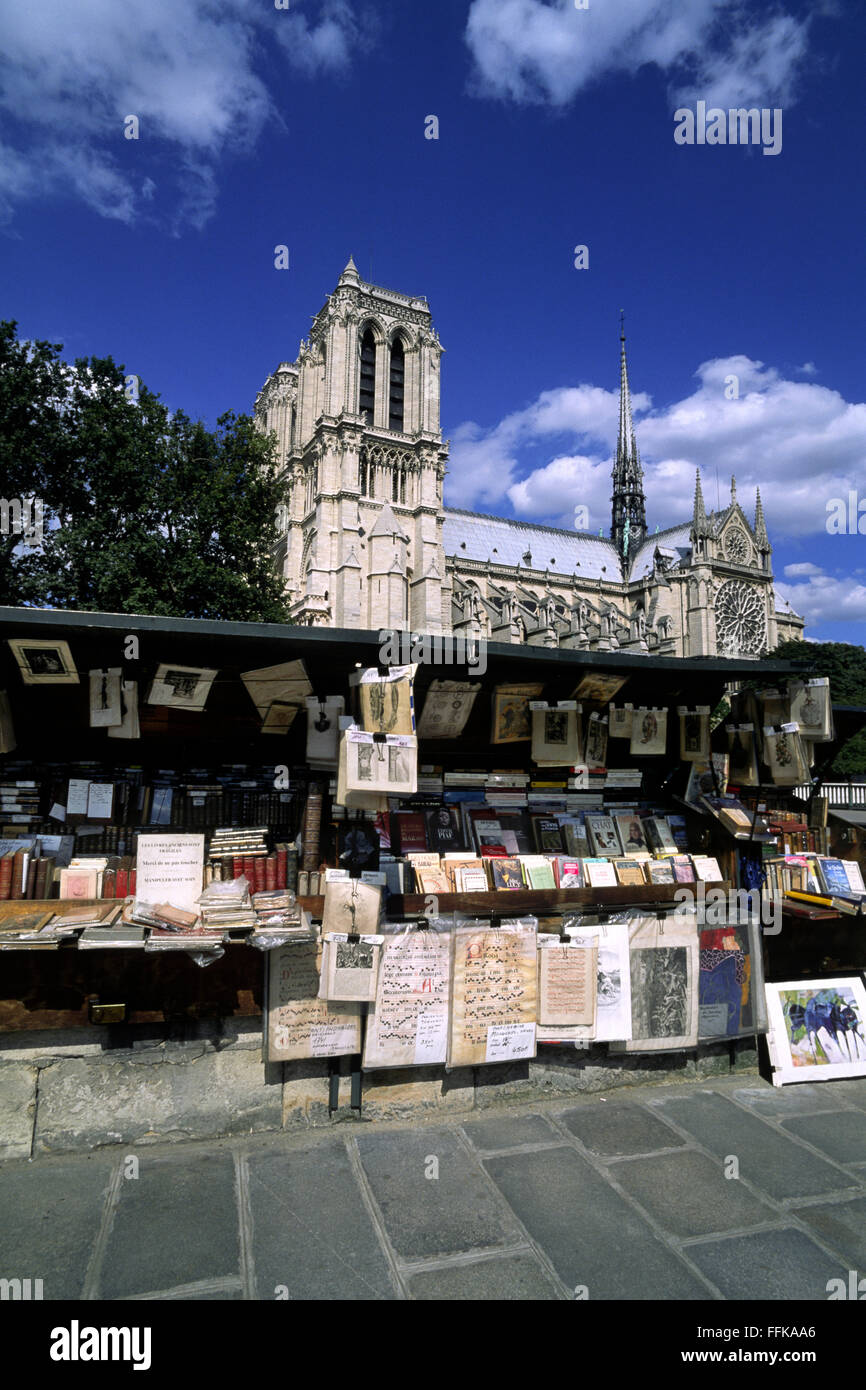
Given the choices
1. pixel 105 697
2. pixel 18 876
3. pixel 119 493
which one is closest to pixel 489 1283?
pixel 18 876

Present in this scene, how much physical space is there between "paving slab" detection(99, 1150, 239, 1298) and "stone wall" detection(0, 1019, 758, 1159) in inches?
12.2

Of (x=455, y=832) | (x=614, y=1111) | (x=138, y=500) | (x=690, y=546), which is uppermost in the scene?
(x=690, y=546)

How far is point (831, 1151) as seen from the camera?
15.1ft

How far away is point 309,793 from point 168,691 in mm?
1319

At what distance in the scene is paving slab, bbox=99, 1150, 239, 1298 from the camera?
10.9ft

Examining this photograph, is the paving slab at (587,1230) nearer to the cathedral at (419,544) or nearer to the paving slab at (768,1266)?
the paving slab at (768,1266)

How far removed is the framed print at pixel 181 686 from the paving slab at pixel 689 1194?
164 inches

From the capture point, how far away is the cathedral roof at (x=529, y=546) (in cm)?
6900

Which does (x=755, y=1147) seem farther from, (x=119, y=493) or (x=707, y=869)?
(x=119, y=493)

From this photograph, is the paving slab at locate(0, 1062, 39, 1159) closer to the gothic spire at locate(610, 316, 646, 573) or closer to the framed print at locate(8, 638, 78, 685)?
the framed print at locate(8, 638, 78, 685)

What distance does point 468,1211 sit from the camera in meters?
3.89

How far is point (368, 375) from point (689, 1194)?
2395 inches

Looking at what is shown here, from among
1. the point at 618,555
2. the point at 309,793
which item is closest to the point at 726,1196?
the point at 309,793

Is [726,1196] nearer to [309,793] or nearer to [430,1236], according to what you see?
[430,1236]
